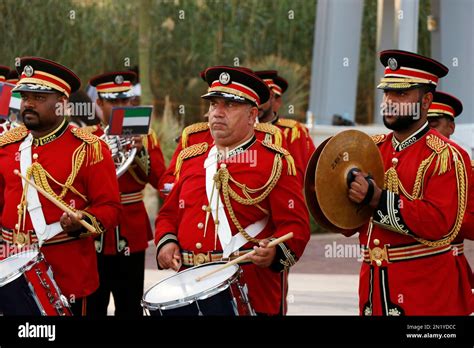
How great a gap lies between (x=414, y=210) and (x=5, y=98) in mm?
3420

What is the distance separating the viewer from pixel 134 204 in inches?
358

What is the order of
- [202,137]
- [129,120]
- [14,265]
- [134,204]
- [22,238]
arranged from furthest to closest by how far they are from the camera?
[134,204], [129,120], [202,137], [22,238], [14,265]

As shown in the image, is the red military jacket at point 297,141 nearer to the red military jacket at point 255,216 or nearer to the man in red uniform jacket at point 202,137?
the man in red uniform jacket at point 202,137

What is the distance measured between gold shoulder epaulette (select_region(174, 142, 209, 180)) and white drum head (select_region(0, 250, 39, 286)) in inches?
37.6

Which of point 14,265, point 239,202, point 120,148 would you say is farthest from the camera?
point 120,148

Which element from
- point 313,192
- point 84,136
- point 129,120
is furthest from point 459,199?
point 129,120

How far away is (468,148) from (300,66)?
479cm

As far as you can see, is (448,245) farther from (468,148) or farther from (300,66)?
(300,66)

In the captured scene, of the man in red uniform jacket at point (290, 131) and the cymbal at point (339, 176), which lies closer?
the cymbal at point (339, 176)

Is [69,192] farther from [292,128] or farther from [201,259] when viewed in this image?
[292,128]

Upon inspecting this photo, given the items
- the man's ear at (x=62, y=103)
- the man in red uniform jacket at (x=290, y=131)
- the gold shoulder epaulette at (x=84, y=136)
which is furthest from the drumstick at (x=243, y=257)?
the man in red uniform jacket at (x=290, y=131)

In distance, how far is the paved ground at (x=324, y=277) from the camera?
34.3ft

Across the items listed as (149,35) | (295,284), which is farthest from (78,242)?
(149,35)

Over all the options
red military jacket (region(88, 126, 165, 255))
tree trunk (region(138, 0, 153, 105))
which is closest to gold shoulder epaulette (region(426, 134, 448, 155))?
red military jacket (region(88, 126, 165, 255))
